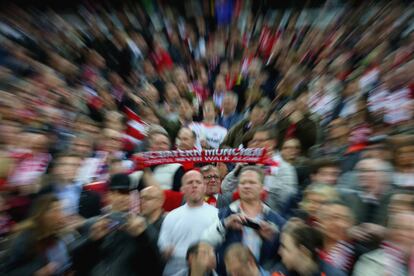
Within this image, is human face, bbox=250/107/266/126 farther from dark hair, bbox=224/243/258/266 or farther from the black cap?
dark hair, bbox=224/243/258/266

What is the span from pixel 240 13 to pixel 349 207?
626 centimetres

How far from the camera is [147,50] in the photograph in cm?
779

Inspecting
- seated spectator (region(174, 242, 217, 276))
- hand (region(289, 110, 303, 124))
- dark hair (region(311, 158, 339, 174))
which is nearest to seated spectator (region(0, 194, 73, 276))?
seated spectator (region(174, 242, 217, 276))

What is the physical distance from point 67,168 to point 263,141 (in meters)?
1.89

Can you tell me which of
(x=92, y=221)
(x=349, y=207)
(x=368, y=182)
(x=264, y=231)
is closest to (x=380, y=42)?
(x=368, y=182)

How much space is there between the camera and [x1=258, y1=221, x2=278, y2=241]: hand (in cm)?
277

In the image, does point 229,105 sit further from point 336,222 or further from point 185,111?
point 336,222

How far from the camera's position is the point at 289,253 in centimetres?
258

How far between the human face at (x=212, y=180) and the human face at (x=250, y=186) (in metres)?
0.56

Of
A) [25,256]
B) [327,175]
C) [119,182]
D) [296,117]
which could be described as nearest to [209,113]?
[296,117]

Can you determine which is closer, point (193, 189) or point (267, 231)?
point (267, 231)

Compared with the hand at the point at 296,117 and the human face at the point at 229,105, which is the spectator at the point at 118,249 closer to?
the hand at the point at 296,117

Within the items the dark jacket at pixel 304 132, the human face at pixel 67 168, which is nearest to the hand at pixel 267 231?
the dark jacket at pixel 304 132

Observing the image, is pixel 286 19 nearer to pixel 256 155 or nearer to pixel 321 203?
pixel 256 155
